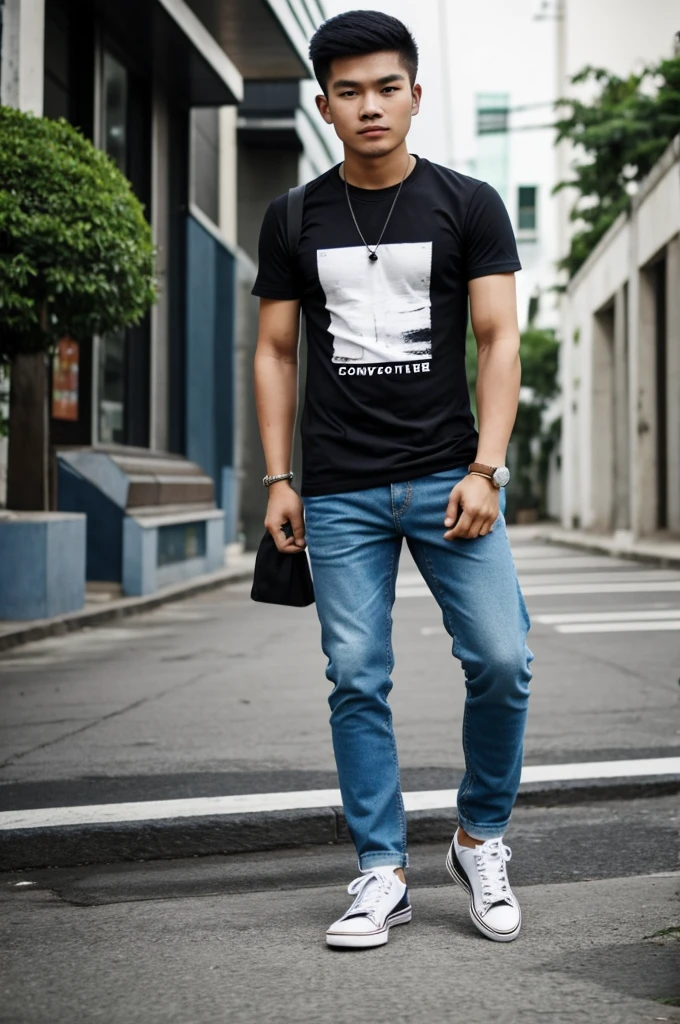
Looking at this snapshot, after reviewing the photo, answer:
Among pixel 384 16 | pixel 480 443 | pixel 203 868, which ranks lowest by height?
pixel 203 868

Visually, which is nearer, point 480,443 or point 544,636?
point 480,443

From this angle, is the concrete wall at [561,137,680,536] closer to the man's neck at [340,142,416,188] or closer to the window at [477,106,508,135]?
the man's neck at [340,142,416,188]

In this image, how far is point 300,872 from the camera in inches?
160

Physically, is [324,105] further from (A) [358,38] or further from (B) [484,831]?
(B) [484,831]

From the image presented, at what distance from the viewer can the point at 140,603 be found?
1387cm

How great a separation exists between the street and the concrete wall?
15917 millimetres

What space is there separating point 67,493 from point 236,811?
1044 centimetres

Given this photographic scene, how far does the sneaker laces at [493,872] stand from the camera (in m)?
3.23

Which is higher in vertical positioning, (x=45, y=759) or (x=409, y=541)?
(x=409, y=541)

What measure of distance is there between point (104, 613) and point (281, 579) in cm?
948

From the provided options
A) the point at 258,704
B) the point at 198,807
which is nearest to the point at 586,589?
the point at 258,704

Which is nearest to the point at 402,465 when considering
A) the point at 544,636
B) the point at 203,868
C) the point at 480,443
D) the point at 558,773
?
the point at 480,443

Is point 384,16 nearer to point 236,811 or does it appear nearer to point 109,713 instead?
point 236,811

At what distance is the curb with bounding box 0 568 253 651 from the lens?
1055cm
